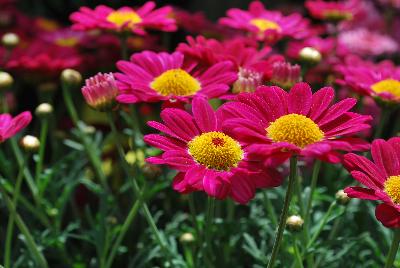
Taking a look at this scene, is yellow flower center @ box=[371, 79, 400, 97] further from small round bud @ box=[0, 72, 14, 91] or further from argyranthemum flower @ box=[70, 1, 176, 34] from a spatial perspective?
small round bud @ box=[0, 72, 14, 91]

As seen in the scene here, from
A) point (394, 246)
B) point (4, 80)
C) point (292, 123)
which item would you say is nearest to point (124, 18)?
point (4, 80)

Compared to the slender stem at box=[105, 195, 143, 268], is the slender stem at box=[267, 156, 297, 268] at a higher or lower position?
higher

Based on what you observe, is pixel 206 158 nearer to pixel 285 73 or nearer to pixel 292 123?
pixel 292 123

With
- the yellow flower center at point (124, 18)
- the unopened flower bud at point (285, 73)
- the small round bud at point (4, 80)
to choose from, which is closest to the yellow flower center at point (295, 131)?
the unopened flower bud at point (285, 73)

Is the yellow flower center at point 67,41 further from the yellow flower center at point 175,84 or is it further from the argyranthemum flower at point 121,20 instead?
the yellow flower center at point 175,84

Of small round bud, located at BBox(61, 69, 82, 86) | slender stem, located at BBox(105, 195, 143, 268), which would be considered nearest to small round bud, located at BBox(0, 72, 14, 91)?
small round bud, located at BBox(61, 69, 82, 86)
